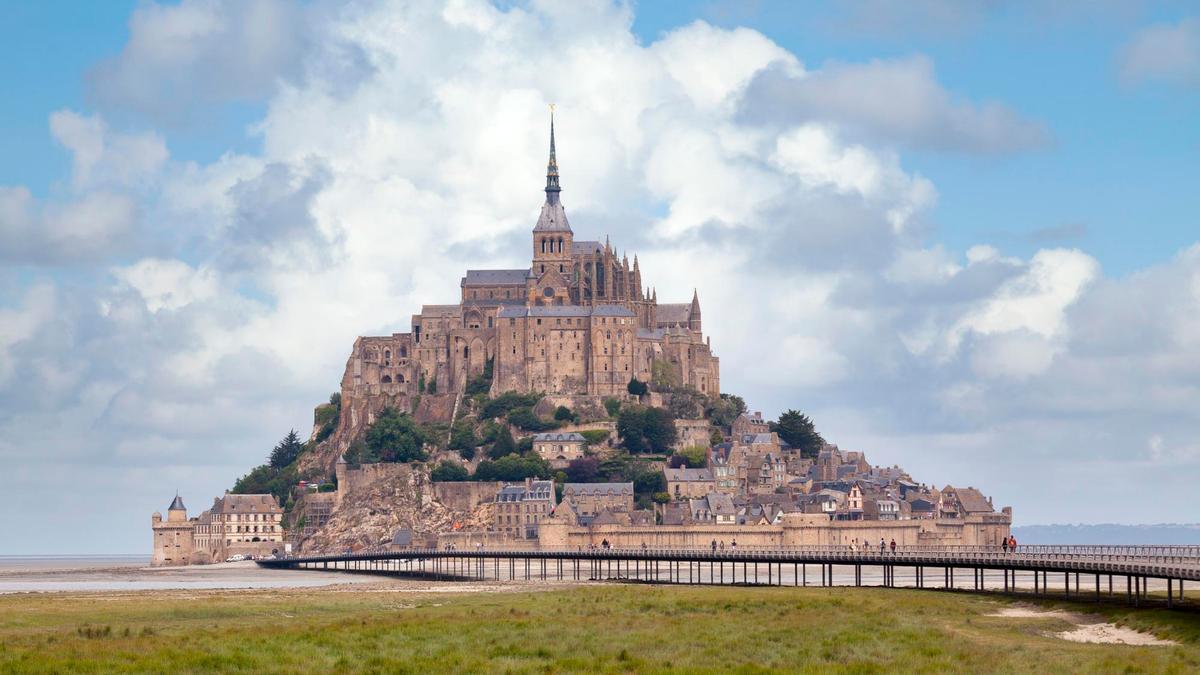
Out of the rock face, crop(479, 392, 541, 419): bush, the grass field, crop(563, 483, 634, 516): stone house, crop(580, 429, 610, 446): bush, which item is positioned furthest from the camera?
crop(479, 392, 541, 419): bush

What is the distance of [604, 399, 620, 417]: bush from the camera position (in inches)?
6358

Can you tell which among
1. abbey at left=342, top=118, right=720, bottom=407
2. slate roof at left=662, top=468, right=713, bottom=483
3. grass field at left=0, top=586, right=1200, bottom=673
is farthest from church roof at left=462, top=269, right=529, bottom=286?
grass field at left=0, top=586, right=1200, bottom=673

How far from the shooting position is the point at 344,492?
159 metres

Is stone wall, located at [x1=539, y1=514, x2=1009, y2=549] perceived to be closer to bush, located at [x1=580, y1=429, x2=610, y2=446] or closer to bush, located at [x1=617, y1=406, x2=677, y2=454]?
bush, located at [x1=617, y1=406, x2=677, y2=454]

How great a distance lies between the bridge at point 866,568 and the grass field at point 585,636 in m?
1.98

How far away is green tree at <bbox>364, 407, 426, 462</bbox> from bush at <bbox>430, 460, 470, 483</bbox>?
365 centimetres

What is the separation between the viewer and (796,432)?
173 m

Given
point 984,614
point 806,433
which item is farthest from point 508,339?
point 984,614

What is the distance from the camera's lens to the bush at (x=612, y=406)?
530 ft

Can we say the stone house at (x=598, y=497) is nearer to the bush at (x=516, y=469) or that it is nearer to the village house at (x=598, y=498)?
the village house at (x=598, y=498)

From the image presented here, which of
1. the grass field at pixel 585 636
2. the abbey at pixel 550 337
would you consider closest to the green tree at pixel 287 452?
the abbey at pixel 550 337

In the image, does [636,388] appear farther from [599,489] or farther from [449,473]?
[449,473]

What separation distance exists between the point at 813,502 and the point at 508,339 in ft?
104

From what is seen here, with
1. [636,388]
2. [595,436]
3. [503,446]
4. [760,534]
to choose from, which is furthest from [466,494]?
[760,534]
